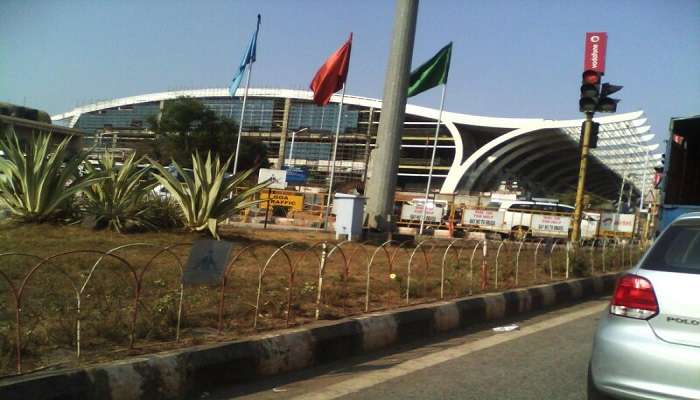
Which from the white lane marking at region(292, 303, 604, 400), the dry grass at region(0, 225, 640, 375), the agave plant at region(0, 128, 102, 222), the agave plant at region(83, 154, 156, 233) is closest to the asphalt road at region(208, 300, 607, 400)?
the white lane marking at region(292, 303, 604, 400)

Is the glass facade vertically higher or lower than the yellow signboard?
higher

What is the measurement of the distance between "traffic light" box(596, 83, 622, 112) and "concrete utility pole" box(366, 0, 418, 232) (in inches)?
184

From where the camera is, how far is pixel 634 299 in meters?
3.46

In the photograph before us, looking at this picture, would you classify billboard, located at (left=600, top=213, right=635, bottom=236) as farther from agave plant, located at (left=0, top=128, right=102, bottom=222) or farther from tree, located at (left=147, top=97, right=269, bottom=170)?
tree, located at (left=147, top=97, right=269, bottom=170)

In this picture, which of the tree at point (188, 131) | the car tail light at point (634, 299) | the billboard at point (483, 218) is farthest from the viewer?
the tree at point (188, 131)

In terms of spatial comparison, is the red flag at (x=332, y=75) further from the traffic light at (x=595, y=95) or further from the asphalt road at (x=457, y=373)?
the asphalt road at (x=457, y=373)

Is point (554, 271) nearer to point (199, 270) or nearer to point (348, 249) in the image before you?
point (348, 249)

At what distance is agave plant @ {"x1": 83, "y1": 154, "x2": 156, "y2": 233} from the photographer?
10.4 meters

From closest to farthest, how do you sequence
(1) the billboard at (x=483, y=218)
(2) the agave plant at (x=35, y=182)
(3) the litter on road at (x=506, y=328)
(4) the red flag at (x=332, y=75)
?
(3) the litter on road at (x=506, y=328)
(2) the agave plant at (x=35, y=182)
(4) the red flag at (x=332, y=75)
(1) the billboard at (x=483, y=218)

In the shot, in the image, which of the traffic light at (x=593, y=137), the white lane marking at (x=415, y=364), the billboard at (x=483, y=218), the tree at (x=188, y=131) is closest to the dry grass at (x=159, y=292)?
the white lane marking at (x=415, y=364)

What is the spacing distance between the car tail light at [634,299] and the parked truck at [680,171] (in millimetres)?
6915

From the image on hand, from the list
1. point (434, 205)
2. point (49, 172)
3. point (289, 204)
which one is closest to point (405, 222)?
point (434, 205)

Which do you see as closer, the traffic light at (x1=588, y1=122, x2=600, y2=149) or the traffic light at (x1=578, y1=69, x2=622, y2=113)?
the traffic light at (x1=578, y1=69, x2=622, y2=113)

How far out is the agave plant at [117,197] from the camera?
10422mm
